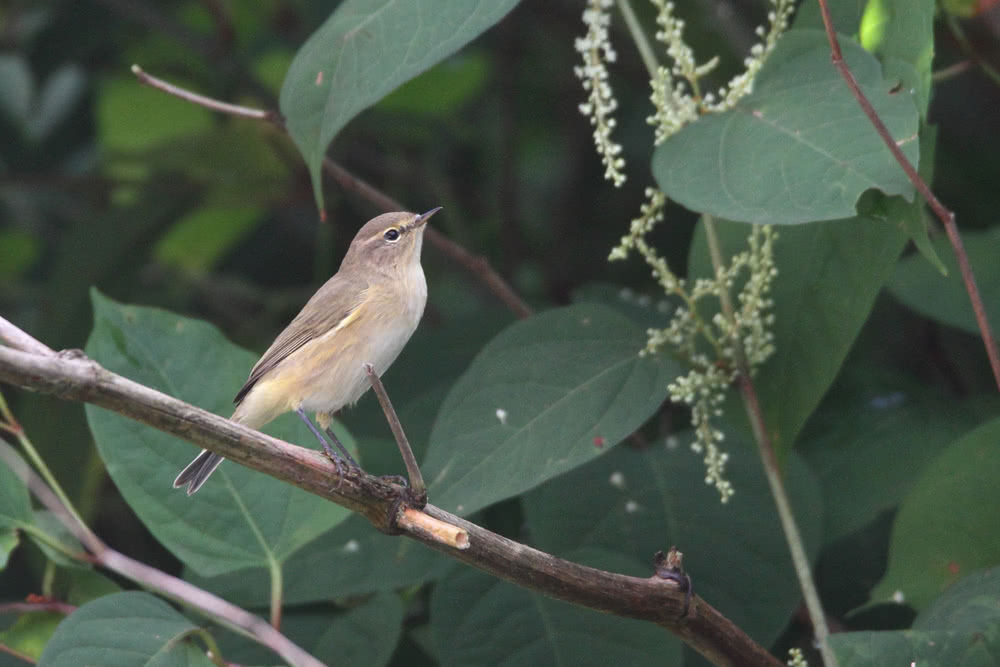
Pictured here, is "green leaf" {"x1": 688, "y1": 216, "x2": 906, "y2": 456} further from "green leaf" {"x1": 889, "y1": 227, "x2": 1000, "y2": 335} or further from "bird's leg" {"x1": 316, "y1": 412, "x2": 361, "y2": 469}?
"bird's leg" {"x1": 316, "y1": 412, "x2": 361, "y2": 469}

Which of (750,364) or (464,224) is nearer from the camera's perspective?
(750,364)

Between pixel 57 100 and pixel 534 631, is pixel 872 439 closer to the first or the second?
pixel 534 631

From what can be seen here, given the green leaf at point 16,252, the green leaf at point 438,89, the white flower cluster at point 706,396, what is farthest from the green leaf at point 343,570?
the green leaf at point 16,252

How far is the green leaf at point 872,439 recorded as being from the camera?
10.9ft

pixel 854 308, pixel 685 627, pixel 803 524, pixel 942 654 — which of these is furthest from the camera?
pixel 803 524

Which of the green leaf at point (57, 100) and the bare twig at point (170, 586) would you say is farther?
the green leaf at point (57, 100)

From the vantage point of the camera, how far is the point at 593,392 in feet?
9.16

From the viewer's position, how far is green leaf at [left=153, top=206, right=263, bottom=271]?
6.07 m

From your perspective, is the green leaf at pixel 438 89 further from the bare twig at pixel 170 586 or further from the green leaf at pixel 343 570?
the bare twig at pixel 170 586

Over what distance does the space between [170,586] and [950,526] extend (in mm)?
1865

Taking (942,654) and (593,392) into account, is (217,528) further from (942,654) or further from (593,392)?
(942,654)

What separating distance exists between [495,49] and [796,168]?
141 inches

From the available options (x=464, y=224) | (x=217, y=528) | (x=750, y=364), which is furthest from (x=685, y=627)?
(x=464, y=224)

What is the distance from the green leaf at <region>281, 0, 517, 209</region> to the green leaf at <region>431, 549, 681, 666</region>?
111cm
